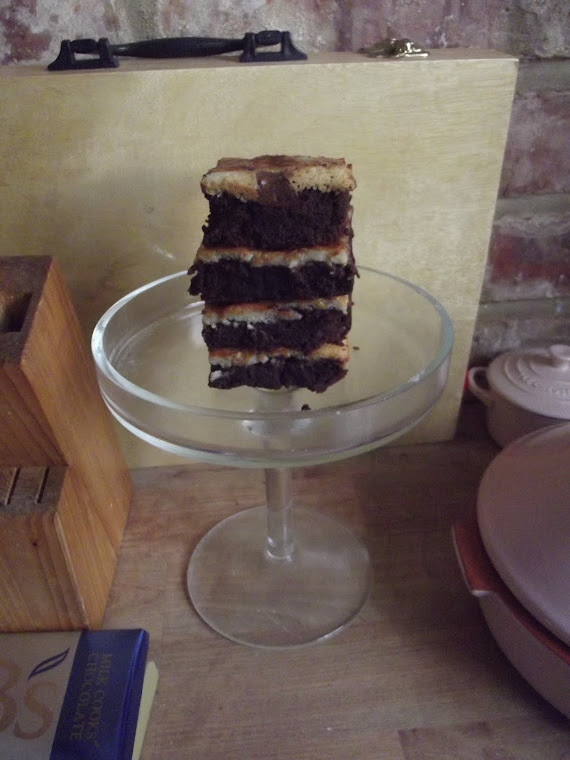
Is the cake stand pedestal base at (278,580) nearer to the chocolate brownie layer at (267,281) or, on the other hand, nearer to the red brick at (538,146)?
the chocolate brownie layer at (267,281)

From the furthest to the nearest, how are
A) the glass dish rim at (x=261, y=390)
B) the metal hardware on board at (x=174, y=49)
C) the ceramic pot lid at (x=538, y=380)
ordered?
the ceramic pot lid at (x=538, y=380) < the metal hardware on board at (x=174, y=49) < the glass dish rim at (x=261, y=390)

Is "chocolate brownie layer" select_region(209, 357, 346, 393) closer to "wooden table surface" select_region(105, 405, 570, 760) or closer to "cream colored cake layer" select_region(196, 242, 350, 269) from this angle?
"cream colored cake layer" select_region(196, 242, 350, 269)

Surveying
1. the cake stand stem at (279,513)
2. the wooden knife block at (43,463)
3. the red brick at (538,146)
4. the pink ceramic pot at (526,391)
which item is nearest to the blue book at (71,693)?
the wooden knife block at (43,463)

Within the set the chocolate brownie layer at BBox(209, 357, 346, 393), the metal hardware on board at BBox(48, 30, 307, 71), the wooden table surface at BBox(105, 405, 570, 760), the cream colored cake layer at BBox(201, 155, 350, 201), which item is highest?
the metal hardware on board at BBox(48, 30, 307, 71)

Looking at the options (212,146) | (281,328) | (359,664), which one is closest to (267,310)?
(281,328)

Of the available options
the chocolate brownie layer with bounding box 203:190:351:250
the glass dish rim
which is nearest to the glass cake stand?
the glass dish rim

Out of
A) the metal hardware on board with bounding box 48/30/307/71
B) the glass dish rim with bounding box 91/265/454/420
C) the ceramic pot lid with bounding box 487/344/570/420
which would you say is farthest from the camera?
the ceramic pot lid with bounding box 487/344/570/420

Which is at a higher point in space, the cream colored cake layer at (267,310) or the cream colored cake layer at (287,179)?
the cream colored cake layer at (287,179)
